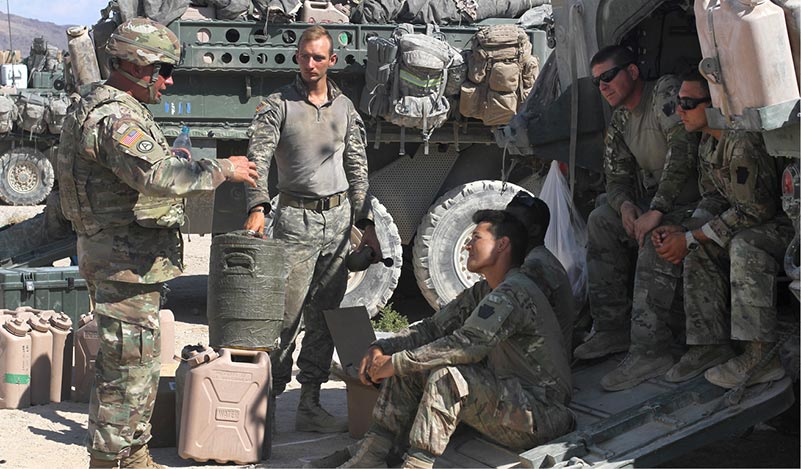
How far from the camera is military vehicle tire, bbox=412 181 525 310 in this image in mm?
10328

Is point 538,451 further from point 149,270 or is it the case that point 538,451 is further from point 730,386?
point 149,270

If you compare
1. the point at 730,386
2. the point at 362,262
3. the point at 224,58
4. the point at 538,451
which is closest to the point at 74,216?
the point at 362,262

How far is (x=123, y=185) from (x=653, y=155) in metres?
2.72

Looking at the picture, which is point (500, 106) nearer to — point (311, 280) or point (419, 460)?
point (311, 280)

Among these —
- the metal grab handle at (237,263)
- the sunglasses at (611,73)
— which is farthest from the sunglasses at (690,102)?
the metal grab handle at (237,263)

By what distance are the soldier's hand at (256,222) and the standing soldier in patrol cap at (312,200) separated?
210 millimetres

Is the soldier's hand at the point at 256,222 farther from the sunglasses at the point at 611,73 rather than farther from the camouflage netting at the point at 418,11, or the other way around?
the camouflage netting at the point at 418,11

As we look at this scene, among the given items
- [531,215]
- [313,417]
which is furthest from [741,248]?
[313,417]

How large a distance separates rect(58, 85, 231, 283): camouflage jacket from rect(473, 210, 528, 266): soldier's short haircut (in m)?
1.21

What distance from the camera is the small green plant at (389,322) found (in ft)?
33.6

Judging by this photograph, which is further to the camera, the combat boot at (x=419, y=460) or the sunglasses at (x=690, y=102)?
the sunglasses at (x=690, y=102)

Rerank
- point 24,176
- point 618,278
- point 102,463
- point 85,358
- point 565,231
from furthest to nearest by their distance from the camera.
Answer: point 24,176 → point 85,358 → point 565,231 → point 618,278 → point 102,463

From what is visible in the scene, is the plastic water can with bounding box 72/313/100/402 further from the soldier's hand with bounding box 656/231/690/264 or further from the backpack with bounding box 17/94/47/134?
the backpack with bounding box 17/94/47/134

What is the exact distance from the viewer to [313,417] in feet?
22.8
